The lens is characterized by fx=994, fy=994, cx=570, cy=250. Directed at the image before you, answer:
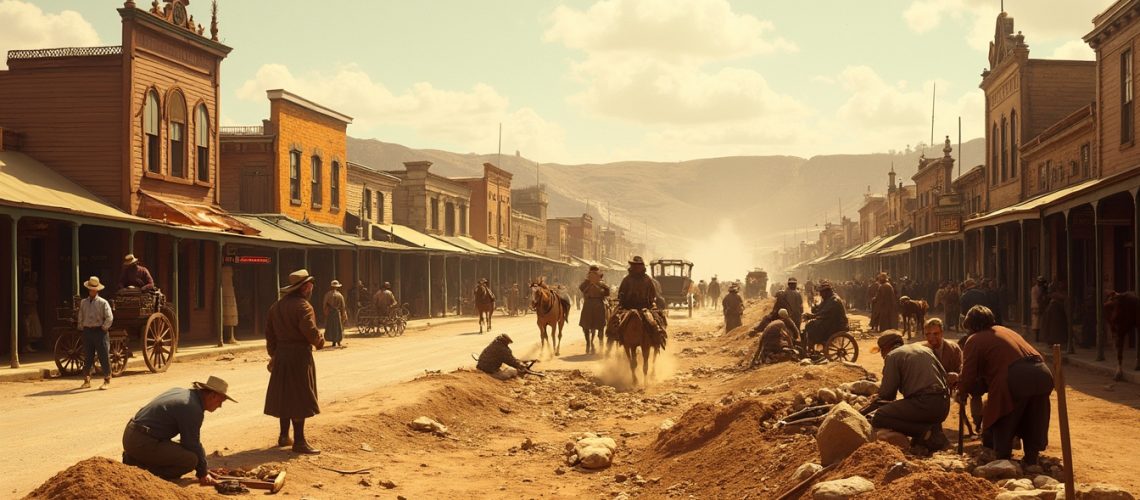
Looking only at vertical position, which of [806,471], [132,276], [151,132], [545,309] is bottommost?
[806,471]

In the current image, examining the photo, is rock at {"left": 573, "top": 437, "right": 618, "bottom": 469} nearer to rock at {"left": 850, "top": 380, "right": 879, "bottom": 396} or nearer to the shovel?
rock at {"left": 850, "top": 380, "right": 879, "bottom": 396}

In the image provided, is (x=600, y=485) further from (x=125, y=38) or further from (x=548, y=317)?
(x=125, y=38)

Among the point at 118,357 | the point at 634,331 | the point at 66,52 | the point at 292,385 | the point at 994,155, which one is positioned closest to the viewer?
the point at 292,385

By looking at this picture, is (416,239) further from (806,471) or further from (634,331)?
(806,471)

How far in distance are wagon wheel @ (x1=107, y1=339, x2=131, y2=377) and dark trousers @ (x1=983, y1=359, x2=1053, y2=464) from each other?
48.2 feet

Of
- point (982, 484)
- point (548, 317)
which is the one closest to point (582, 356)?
point (548, 317)

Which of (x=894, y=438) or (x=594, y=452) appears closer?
(x=894, y=438)

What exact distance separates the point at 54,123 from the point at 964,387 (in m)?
24.1

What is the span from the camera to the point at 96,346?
643 inches

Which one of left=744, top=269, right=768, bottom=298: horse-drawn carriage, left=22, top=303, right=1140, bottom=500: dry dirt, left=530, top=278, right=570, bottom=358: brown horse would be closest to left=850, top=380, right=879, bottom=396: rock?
left=22, top=303, right=1140, bottom=500: dry dirt

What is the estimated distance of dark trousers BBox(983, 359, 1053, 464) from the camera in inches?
334

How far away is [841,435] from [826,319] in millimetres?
10373

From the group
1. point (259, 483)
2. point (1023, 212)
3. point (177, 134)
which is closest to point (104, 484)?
point (259, 483)

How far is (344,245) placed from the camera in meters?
30.5
